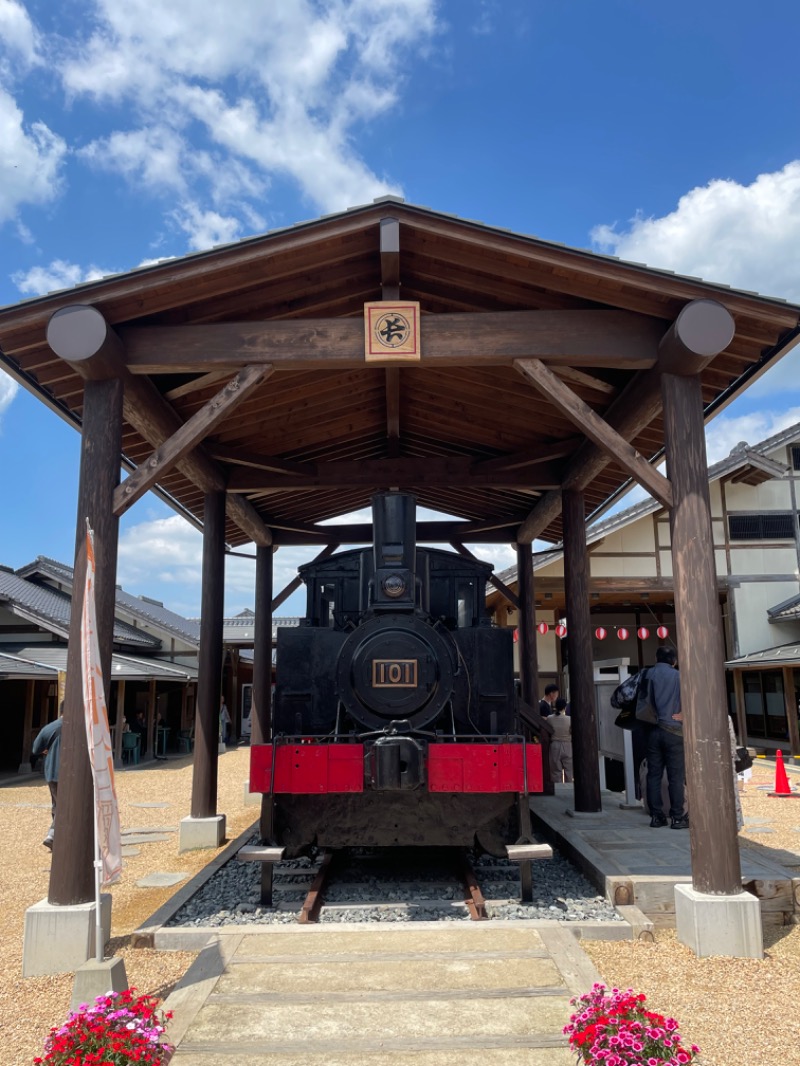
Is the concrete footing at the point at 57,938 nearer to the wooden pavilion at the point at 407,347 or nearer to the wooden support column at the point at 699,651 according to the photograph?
the wooden pavilion at the point at 407,347

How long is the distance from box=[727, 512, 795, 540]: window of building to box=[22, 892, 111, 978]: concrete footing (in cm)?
1692

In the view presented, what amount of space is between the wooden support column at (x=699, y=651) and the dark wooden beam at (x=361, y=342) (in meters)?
0.50

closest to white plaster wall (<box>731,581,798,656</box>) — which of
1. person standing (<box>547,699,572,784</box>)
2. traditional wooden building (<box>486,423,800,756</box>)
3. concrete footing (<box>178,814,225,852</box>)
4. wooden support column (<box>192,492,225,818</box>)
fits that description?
traditional wooden building (<box>486,423,800,756</box>)

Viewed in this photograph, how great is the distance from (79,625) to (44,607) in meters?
15.5

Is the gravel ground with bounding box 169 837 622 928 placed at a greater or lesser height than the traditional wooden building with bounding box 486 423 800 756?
lesser

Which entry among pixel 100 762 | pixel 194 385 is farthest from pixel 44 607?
pixel 100 762

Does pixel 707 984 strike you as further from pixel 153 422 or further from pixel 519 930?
pixel 153 422

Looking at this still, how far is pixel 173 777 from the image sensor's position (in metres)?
15.8

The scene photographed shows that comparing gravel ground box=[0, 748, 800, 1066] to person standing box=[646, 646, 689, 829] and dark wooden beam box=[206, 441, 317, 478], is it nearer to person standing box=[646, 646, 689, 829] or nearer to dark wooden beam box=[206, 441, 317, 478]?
person standing box=[646, 646, 689, 829]

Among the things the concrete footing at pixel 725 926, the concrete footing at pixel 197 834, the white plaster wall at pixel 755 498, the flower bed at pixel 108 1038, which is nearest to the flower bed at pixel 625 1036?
the flower bed at pixel 108 1038

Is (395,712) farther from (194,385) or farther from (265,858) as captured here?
(194,385)

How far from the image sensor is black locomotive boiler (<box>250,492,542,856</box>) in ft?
17.4

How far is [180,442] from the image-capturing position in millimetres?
5285

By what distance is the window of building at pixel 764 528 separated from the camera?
1816cm
